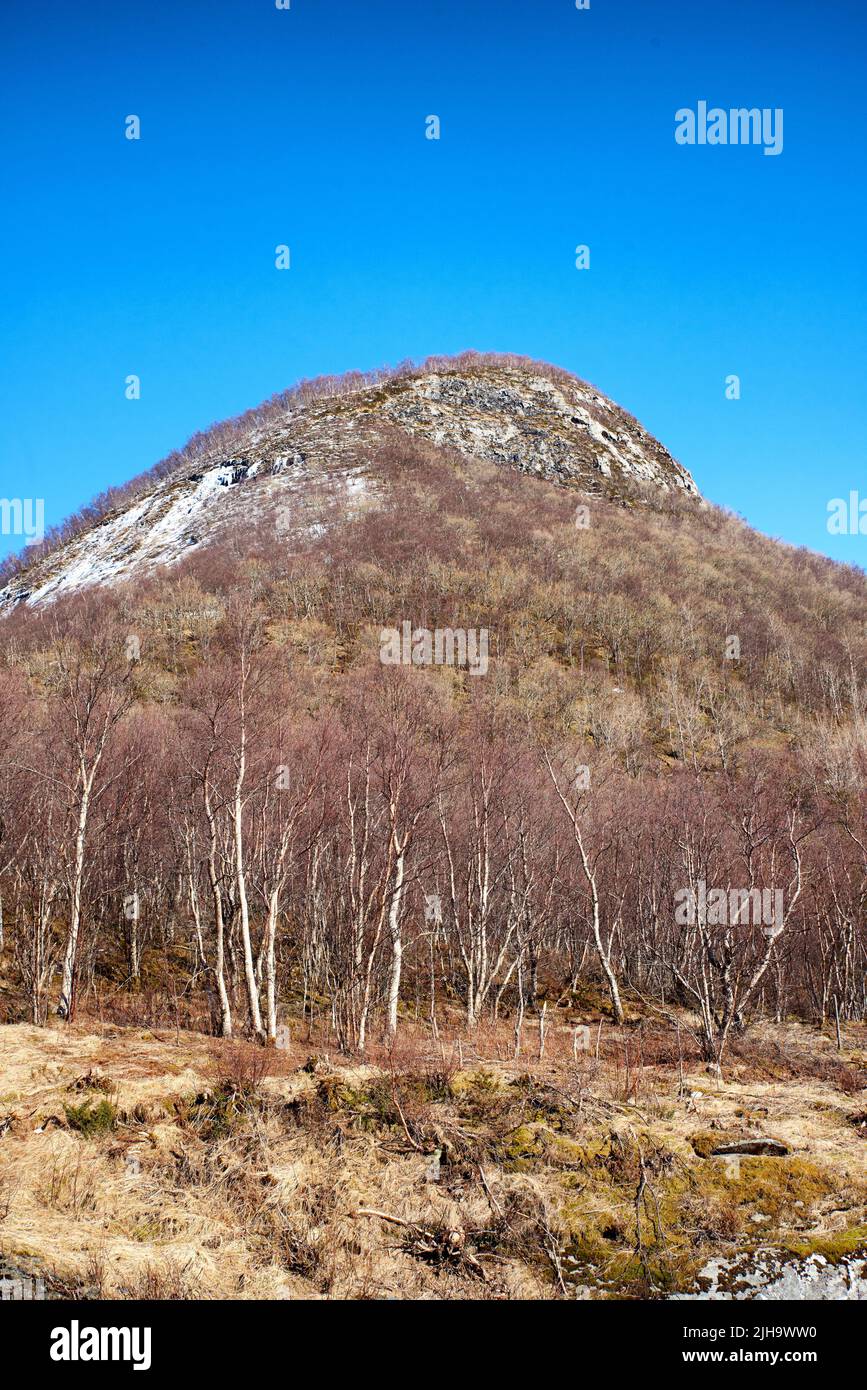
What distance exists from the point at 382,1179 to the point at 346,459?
99.5m

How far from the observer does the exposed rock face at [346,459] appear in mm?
86938

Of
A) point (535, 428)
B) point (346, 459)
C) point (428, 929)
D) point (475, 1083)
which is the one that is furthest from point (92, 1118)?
point (535, 428)

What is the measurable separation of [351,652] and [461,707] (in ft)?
43.3

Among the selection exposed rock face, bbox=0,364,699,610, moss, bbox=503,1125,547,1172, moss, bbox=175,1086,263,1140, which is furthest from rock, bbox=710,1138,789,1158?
exposed rock face, bbox=0,364,699,610

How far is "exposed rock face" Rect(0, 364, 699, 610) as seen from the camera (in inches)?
3423

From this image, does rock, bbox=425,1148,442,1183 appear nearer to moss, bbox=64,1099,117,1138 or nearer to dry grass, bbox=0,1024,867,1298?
dry grass, bbox=0,1024,867,1298

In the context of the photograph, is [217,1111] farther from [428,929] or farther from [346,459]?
[346,459]

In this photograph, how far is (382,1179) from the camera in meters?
8.93

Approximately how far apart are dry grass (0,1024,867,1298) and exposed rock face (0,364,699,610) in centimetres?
7665

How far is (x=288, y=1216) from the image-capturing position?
8.05m

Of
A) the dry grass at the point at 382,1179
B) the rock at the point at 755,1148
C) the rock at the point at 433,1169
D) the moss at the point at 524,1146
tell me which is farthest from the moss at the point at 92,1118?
the rock at the point at 755,1148
